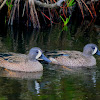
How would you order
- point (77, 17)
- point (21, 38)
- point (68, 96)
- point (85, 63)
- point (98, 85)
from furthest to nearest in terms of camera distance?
point (77, 17) → point (21, 38) → point (85, 63) → point (98, 85) → point (68, 96)

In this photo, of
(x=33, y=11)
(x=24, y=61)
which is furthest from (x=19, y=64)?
(x=33, y=11)

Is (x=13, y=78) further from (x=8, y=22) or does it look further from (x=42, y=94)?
(x=8, y=22)

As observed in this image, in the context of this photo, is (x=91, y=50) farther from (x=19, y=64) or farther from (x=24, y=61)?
(x=19, y=64)

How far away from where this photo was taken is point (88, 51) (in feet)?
29.0

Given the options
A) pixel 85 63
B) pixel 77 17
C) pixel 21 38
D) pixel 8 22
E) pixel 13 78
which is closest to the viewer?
pixel 13 78

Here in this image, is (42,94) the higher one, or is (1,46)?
Answer: (1,46)

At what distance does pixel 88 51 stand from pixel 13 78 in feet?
8.19

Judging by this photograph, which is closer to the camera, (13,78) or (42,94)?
(42,94)

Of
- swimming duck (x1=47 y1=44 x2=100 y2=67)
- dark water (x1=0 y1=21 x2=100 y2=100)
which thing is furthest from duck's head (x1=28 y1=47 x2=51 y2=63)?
swimming duck (x1=47 y1=44 x2=100 y2=67)

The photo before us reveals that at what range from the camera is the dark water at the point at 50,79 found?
613 centimetres

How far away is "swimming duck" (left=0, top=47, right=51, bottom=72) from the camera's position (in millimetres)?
7918

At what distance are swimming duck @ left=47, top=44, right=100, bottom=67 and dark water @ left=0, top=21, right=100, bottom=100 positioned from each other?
9.2 inches

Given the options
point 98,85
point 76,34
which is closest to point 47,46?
point 76,34

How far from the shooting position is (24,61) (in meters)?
7.98
